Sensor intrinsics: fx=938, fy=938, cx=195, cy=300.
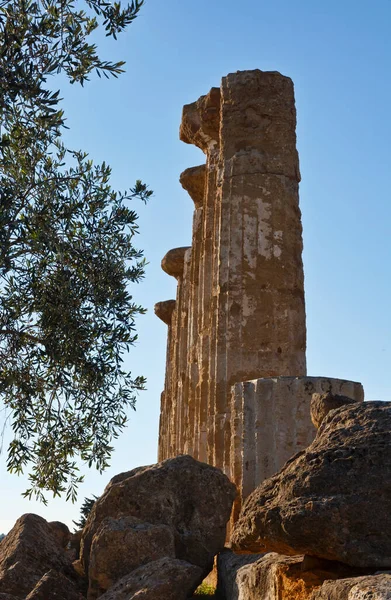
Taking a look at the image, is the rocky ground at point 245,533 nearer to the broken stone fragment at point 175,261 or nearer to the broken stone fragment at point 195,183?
the broken stone fragment at point 195,183

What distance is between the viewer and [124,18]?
8.53 meters

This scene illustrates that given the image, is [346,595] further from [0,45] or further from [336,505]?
[0,45]

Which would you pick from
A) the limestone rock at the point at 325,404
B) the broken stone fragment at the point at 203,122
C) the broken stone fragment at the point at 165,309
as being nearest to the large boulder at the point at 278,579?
the limestone rock at the point at 325,404

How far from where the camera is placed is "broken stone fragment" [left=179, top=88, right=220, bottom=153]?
13.9 meters

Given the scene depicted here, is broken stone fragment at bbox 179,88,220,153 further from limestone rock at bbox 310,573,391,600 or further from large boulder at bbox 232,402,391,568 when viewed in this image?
limestone rock at bbox 310,573,391,600

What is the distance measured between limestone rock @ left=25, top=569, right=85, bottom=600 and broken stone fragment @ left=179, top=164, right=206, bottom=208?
9.68 metres

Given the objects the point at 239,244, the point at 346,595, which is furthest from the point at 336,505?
the point at 239,244

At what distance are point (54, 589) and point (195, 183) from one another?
33.1 ft

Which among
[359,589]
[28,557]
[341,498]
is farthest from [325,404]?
[28,557]

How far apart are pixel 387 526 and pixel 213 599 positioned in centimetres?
366

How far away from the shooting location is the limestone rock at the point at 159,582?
6746 millimetres

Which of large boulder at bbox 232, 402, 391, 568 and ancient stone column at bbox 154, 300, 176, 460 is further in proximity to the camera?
ancient stone column at bbox 154, 300, 176, 460

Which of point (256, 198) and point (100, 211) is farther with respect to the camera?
point (256, 198)

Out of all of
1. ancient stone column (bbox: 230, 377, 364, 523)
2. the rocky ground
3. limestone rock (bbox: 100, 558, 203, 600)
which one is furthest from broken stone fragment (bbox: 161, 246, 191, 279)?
limestone rock (bbox: 100, 558, 203, 600)
